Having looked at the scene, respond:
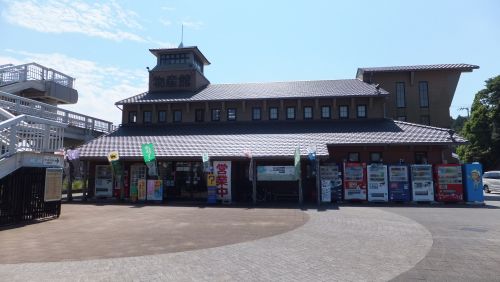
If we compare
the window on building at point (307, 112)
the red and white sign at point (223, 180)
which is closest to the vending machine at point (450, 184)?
the window on building at point (307, 112)

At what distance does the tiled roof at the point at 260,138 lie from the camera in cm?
2031

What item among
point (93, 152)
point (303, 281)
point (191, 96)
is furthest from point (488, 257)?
point (191, 96)

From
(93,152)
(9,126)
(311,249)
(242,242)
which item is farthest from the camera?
(93,152)

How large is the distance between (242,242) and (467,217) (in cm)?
969

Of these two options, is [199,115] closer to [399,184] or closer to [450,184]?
[399,184]

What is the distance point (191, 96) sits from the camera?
1073 inches

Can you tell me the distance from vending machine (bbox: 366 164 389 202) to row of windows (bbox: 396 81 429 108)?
433 inches

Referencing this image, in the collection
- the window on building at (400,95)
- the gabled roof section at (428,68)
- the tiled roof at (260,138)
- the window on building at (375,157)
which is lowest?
the window on building at (375,157)

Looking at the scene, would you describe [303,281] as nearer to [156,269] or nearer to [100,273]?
[156,269]

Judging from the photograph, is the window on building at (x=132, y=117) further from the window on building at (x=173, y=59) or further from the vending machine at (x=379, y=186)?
the vending machine at (x=379, y=186)

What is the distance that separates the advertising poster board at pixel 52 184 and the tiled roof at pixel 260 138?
21.8ft

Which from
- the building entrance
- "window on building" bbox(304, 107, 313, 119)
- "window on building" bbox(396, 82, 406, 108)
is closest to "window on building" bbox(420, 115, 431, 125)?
"window on building" bbox(396, 82, 406, 108)

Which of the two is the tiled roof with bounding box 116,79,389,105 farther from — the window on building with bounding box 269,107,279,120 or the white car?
the white car

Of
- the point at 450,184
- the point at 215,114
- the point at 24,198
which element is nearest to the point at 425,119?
the point at 450,184
